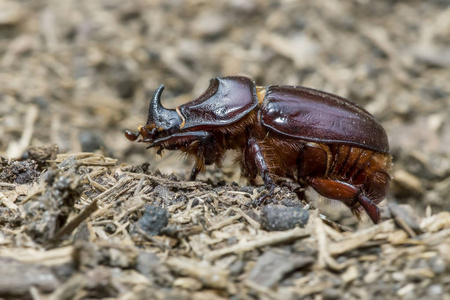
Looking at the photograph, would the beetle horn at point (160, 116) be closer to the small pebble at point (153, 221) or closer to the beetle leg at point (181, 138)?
the beetle leg at point (181, 138)

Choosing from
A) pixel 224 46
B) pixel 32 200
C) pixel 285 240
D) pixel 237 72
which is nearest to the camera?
pixel 285 240

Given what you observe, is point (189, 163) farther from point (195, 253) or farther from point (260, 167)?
point (195, 253)

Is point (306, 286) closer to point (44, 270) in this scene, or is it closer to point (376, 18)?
point (44, 270)

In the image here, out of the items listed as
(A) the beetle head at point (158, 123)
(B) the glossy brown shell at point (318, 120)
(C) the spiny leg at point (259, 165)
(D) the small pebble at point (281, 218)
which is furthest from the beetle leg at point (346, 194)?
(A) the beetle head at point (158, 123)

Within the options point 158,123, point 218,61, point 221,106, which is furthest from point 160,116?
point 218,61

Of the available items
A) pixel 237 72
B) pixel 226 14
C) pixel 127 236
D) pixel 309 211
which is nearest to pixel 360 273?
pixel 309 211
